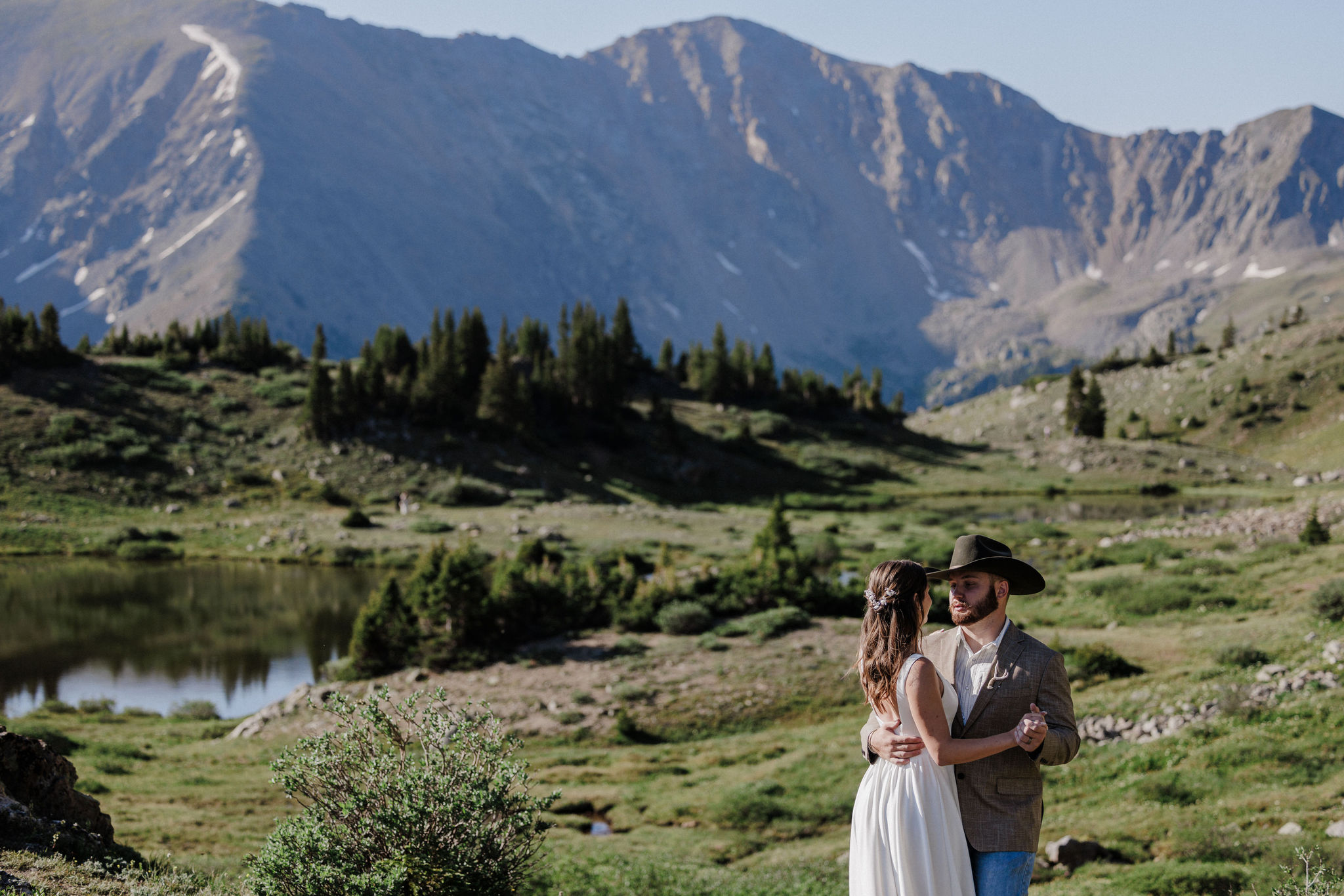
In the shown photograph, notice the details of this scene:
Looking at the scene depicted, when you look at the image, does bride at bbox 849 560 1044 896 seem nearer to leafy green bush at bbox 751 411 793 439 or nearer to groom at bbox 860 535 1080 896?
groom at bbox 860 535 1080 896

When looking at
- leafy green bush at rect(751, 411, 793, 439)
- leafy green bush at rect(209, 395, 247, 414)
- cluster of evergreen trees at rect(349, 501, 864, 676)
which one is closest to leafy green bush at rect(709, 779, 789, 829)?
cluster of evergreen trees at rect(349, 501, 864, 676)

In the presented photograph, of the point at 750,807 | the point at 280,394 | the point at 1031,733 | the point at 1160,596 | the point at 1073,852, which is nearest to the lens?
the point at 1031,733

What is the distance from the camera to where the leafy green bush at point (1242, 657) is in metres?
Answer: 19.0

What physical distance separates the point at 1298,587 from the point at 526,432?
60.0 metres

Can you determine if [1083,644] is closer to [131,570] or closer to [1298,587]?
[1298,587]

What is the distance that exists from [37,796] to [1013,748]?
905cm

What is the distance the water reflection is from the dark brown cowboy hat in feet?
82.2

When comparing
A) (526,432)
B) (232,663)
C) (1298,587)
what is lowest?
(232,663)

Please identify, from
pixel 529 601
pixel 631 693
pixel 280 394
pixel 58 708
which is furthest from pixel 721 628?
pixel 280 394

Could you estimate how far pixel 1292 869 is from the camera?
9508 millimetres

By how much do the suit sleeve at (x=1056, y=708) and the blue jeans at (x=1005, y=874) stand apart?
591 millimetres

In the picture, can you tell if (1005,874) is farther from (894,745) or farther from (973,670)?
(973,670)

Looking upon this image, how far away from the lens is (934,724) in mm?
5148

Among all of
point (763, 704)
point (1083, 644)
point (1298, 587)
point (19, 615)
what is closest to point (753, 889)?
point (763, 704)
